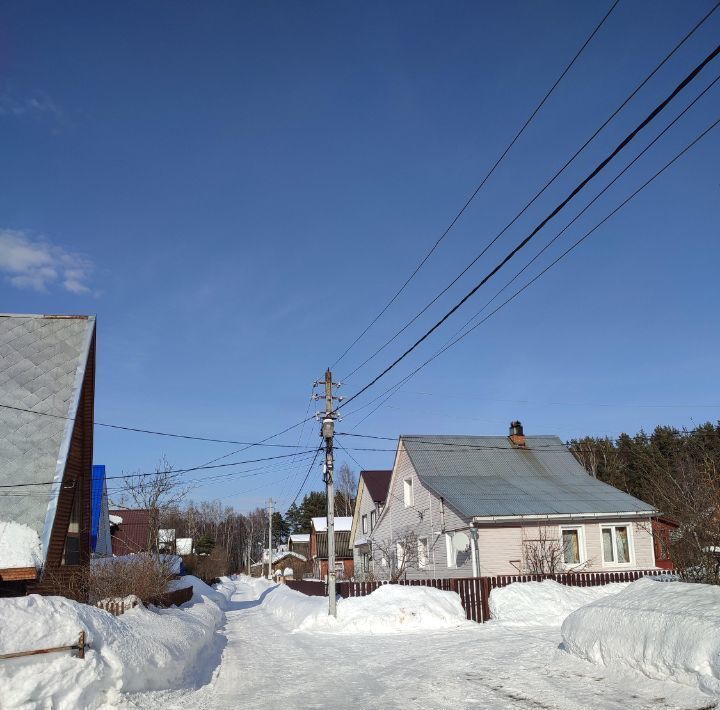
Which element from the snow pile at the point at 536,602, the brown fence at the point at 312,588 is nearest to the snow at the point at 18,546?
the snow pile at the point at 536,602

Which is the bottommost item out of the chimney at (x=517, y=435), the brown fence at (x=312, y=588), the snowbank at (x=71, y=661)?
the brown fence at (x=312, y=588)

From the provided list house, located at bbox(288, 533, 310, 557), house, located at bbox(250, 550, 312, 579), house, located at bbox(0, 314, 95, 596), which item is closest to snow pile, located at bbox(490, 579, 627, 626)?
house, located at bbox(0, 314, 95, 596)

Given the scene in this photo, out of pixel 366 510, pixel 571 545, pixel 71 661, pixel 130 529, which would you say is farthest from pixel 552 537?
pixel 130 529

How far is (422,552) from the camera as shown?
31297mm

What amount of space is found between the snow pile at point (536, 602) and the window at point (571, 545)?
6759mm

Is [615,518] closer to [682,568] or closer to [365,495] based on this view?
[682,568]

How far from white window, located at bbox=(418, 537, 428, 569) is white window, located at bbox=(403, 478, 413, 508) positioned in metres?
2.43

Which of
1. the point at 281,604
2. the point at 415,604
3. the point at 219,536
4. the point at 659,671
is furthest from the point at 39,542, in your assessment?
the point at 219,536

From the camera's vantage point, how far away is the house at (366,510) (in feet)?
135

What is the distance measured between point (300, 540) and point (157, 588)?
71.6 metres

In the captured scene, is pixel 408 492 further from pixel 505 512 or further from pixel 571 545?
pixel 571 545

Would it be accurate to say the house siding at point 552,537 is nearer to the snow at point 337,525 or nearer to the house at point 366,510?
the house at point 366,510

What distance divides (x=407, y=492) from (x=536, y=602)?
15.1 meters

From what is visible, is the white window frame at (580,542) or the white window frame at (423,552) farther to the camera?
the white window frame at (423,552)
